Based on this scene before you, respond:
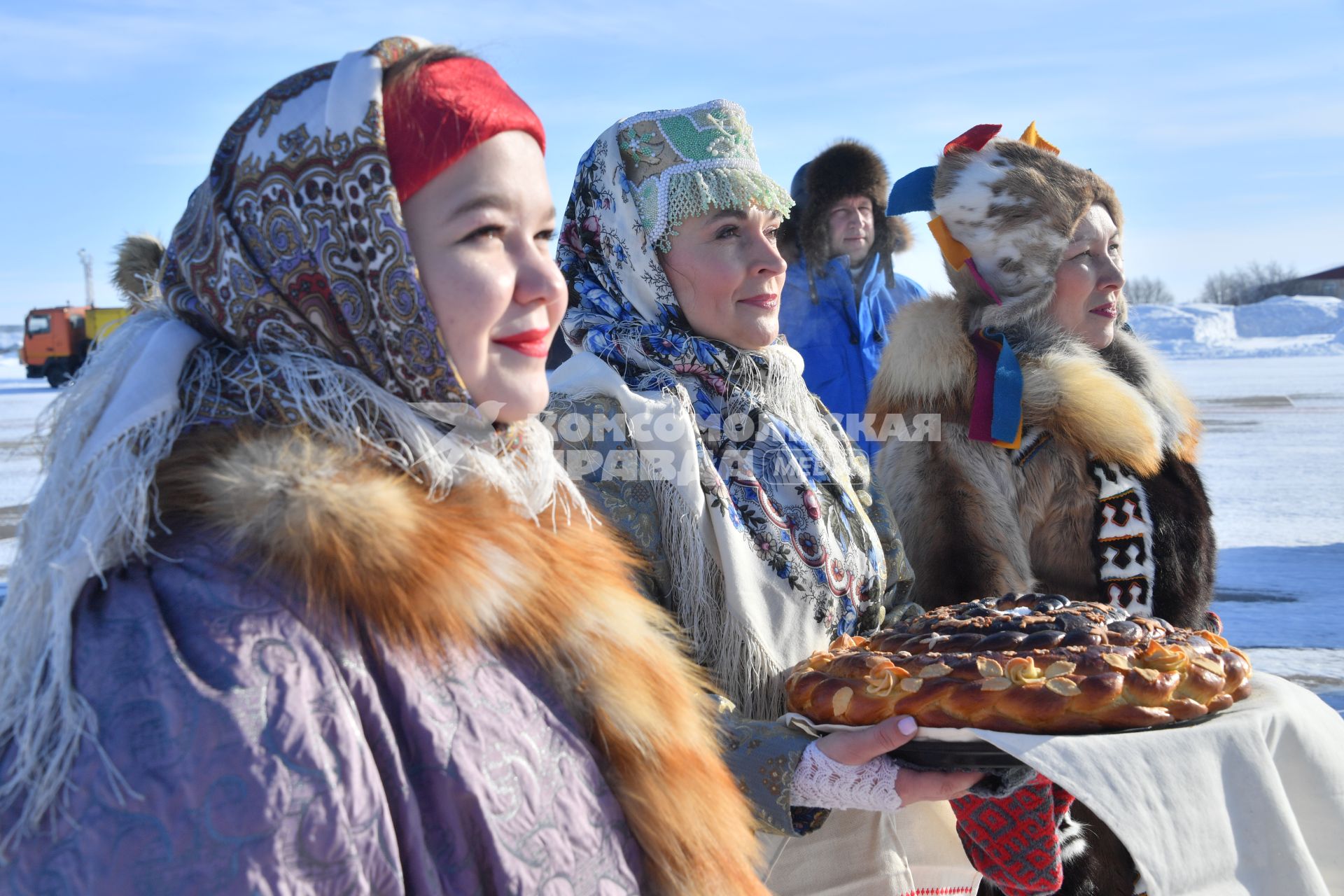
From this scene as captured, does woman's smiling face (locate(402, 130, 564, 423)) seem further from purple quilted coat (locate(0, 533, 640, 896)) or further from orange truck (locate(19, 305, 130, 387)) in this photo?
orange truck (locate(19, 305, 130, 387))

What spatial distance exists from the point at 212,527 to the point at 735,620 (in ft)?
3.27

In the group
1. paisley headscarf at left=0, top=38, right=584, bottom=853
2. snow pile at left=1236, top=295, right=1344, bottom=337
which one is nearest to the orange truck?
paisley headscarf at left=0, top=38, right=584, bottom=853

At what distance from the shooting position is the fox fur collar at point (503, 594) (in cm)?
100

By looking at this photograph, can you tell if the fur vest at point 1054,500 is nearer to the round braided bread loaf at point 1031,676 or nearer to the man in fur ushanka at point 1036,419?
the man in fur ushanka at point 1036,419

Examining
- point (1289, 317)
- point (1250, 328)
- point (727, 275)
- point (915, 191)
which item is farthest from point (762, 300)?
point (1289, 317)

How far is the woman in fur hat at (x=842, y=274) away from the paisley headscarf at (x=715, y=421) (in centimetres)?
224

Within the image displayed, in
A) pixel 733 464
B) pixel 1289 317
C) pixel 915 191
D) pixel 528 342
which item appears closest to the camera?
pixel 528 342

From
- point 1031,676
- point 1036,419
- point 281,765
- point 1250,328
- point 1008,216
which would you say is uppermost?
point 1008,216

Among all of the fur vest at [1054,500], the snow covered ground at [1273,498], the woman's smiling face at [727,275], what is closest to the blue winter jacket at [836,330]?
the snow covered ground at [1273,498]

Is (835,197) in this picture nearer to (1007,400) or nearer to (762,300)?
(1007,400)

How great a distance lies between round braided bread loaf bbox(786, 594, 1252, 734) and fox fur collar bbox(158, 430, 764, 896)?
11.2 inches

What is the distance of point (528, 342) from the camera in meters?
1.24

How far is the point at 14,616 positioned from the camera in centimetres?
96

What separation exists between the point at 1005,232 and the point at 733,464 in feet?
3.45
